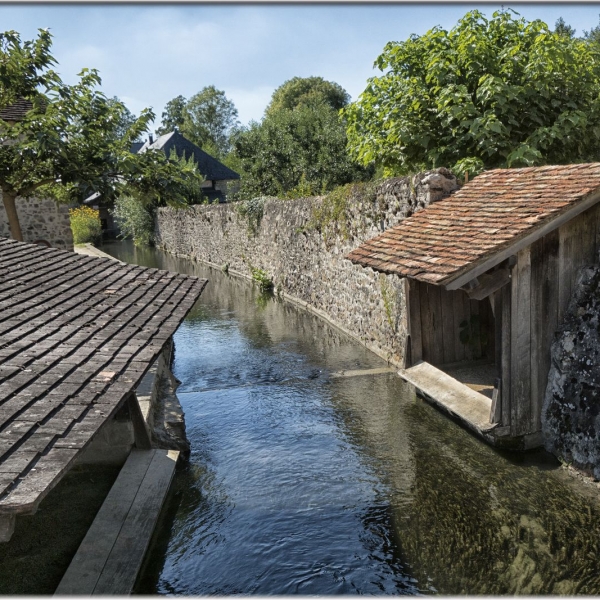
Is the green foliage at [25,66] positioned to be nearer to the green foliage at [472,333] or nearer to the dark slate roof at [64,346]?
the dark slate roof at [64,346]

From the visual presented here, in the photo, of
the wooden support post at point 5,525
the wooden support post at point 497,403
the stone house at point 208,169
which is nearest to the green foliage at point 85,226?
the stone house at point 208,169

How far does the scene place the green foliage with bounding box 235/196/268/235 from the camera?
883 inches

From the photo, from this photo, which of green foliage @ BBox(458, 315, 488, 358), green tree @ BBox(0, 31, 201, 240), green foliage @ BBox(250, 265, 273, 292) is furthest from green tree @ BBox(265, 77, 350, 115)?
green foliage @ BBox(458, 315, 488, 358)

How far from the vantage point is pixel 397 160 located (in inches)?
584

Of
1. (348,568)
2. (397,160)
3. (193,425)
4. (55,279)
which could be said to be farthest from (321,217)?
(348,568)

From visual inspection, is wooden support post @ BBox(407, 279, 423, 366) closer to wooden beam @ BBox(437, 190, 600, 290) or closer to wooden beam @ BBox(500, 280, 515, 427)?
wooden beam @ BBox(500, 280, 515, 427)

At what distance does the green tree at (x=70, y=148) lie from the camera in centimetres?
1302

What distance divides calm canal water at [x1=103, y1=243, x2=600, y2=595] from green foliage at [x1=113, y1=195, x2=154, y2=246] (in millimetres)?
31138

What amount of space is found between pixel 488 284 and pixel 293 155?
2293cm

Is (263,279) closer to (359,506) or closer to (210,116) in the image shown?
(359,506)

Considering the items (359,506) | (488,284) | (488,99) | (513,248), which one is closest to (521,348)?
(488,284)

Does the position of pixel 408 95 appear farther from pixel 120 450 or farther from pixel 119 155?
pixel 120 450

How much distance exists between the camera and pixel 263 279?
71.2 ft

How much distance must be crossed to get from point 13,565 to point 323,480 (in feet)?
11.0
